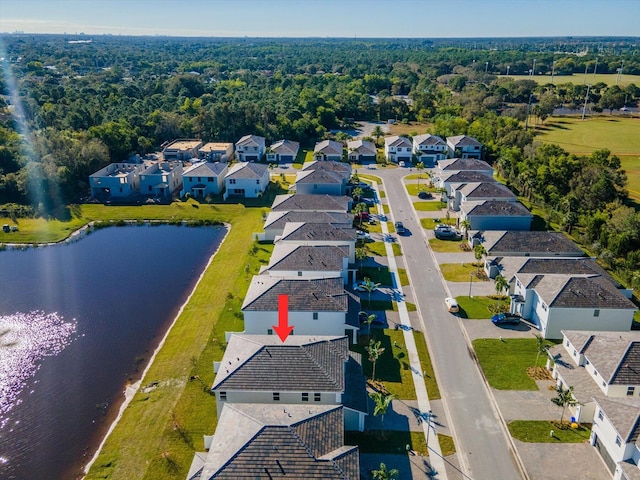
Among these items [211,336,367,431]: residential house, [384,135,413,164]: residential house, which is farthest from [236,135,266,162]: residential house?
[211,336,367,431]: residential house

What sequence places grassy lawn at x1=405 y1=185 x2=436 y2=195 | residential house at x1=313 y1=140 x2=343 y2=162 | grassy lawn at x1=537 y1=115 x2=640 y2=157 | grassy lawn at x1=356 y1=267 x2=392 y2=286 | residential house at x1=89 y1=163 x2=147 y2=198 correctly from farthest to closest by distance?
grassy lawn at x1=537 y1=115 x2=640 y2=157 → residential house at x1=313 y1=140 x2=343 y2=162 → grassy lawn at x1=405 y1=185 x2=436 y2=195 → residential house at x1=89 y1=163 x2=147 y2=198 → grassy lawn at x1=356 y1=267 x2=392 y2=286

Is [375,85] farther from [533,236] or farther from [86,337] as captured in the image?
[86,337]

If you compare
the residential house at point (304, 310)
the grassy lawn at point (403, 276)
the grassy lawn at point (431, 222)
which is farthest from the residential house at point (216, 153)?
the residential house at point (304, 310)

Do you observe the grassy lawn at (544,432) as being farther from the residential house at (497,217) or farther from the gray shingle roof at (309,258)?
the residential house at (497,217)

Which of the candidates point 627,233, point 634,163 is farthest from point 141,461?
point 634,163

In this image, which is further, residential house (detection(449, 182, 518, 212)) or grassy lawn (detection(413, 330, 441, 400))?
residential house (detection(449, 182, 518, 212))

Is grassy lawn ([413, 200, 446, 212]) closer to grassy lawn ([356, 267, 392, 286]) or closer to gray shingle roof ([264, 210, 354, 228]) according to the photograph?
gray shingle roof ([264, 210, 354, 228])
